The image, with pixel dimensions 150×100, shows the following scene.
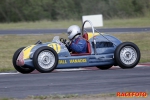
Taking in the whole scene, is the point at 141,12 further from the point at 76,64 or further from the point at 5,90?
the point at 5,90

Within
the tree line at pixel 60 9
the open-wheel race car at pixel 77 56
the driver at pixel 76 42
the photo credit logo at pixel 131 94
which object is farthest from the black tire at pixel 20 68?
the tree line at pixel 60 9

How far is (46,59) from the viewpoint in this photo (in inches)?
510

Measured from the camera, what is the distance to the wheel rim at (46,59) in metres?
12.9

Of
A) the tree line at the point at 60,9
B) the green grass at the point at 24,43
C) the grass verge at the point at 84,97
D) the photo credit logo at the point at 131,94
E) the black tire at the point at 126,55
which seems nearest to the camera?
the grass verge at the point at 84,97

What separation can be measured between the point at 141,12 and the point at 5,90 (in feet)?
125

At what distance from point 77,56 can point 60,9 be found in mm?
35464

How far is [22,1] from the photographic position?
160 ft

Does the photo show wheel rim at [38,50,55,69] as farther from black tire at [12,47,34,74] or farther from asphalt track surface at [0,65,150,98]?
black tire at [12,47,34,74]

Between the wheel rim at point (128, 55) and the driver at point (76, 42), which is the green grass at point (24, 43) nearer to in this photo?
the wheel rim at point (128, 55)

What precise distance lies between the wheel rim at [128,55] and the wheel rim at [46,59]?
6.44ft

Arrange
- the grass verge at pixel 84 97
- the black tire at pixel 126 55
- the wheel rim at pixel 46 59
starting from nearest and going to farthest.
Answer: the grass verge at pixel 84 97, the wheel rim at pixel 46 59, the black tire at pixel 126 55

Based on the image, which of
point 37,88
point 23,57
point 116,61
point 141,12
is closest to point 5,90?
point 37,88

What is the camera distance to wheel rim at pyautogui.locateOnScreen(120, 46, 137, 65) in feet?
44.8

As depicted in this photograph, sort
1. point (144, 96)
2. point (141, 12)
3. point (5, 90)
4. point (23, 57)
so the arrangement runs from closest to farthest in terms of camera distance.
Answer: point (144, 96), point (5, 90), point (23, 57), point (141, 12)
